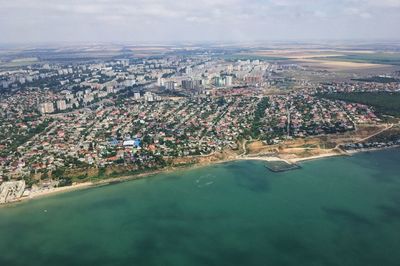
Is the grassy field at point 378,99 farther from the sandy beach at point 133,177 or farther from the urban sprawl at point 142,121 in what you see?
the sandy beach at point 133,177

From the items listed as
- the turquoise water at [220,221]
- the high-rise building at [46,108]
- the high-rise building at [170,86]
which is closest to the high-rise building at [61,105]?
the high-rise building at [46,108]

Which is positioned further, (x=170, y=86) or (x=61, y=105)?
(x=170, y=86)

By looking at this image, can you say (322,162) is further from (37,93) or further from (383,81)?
(37,93)

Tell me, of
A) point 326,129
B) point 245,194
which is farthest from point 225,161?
point 326,129

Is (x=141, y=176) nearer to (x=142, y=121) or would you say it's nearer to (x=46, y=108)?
(x=142, y=121)

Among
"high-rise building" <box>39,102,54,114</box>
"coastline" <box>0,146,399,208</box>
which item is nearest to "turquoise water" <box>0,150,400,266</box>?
"coastline" <box>0,146,399,208</box>

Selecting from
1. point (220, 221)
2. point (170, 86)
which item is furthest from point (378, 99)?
point (220, 221)
